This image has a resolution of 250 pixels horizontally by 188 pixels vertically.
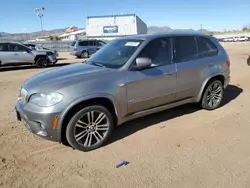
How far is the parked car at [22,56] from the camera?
13.8 meters

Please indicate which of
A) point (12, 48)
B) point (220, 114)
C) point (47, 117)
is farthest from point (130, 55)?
point (12, 48)

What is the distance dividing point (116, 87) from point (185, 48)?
1861mm

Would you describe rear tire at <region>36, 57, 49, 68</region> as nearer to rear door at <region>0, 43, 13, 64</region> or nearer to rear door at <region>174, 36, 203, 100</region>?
rear door at <region>0, 43, 13, 64</region>

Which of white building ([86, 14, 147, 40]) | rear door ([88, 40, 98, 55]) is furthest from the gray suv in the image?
white building ([86, 14, 147, 40])

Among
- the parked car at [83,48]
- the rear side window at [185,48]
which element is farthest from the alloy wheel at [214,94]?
the parked car at [83,48]

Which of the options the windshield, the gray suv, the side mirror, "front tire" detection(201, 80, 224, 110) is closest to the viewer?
the gray suv

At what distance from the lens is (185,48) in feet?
16.1

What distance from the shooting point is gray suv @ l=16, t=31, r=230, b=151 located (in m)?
3.52

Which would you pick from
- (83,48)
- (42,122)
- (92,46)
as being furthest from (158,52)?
(92,46)

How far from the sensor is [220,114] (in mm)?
5293

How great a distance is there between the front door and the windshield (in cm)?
23

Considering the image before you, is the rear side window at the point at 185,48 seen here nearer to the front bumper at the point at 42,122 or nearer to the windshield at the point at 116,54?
the windshield at the point at 116,54

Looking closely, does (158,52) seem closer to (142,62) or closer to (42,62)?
(142,62)

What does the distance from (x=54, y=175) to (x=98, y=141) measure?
2.94 feet
